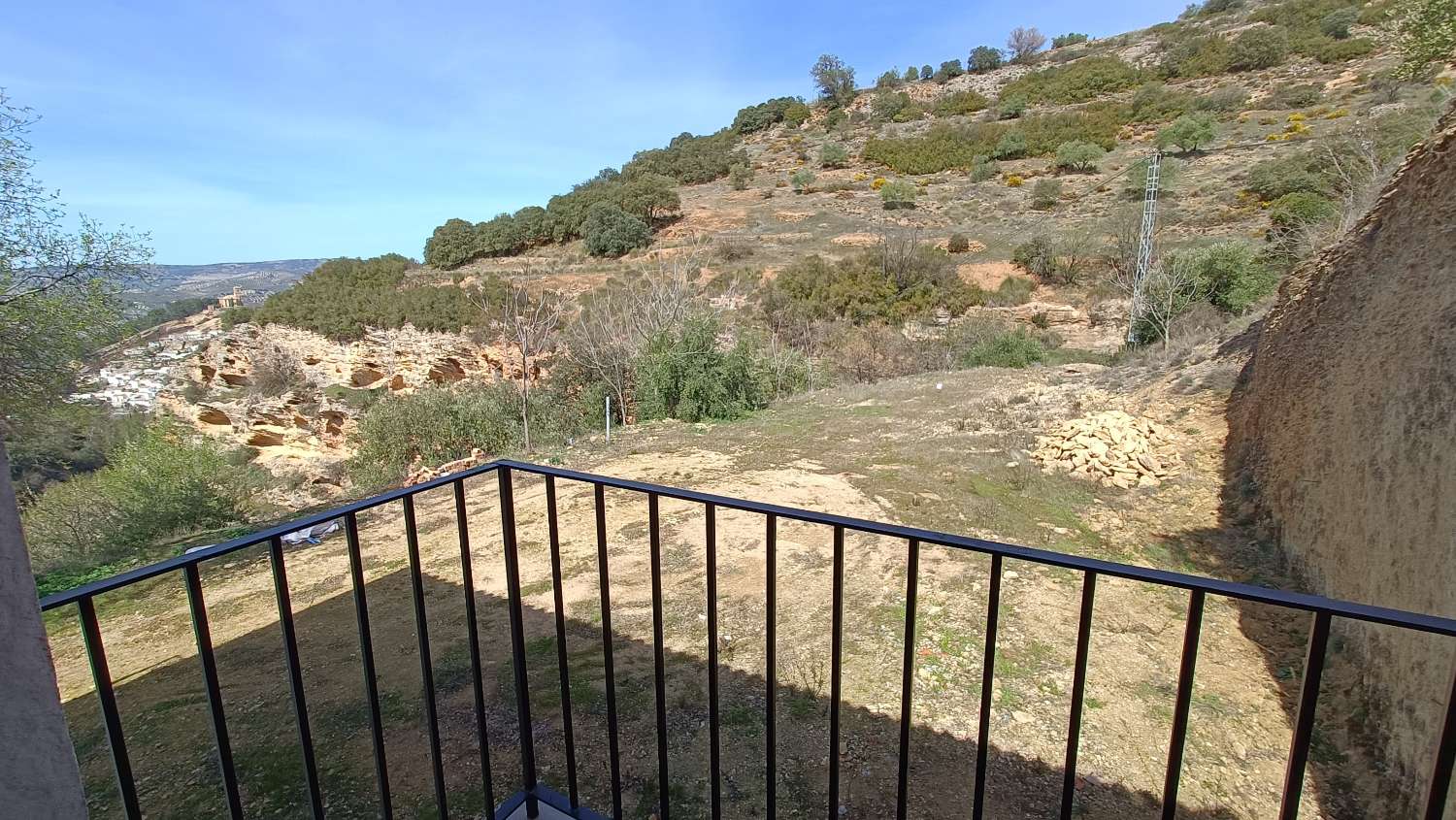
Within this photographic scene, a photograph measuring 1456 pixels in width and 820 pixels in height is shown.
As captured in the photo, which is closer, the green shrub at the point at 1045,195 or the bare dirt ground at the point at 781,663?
the bare dirt ground at the point at 781,663

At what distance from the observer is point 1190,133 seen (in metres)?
23.1

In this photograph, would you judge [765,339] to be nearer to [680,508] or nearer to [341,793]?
[680,508]

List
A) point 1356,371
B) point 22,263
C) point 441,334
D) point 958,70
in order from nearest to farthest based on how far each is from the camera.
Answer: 1. point 1356,371
2. point 22,263
3. point 441,334
4. point 958,70

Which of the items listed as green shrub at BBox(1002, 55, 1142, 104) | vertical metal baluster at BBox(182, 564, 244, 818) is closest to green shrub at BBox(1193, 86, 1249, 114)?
green shrub at BBox(1002, 55, 1142, 104)

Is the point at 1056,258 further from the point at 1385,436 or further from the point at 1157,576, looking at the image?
the point at 1157,576

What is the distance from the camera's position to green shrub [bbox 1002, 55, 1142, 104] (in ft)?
103

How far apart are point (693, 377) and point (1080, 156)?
946 inches

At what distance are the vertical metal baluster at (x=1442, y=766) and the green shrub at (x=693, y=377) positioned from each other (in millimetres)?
9252

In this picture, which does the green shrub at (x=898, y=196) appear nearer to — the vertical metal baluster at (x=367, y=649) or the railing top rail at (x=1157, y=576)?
the railing top rail at (x=1157, y=576)

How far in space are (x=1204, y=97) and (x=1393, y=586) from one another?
32.3m

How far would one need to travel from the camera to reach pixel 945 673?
3.35m

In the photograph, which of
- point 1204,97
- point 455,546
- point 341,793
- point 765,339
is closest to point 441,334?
point 765,339

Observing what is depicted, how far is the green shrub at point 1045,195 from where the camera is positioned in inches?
916

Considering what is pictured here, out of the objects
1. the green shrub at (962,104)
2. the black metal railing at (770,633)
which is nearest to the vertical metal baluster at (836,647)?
the black metal railing at (770,633)
